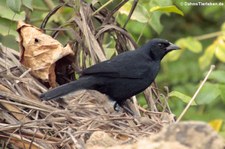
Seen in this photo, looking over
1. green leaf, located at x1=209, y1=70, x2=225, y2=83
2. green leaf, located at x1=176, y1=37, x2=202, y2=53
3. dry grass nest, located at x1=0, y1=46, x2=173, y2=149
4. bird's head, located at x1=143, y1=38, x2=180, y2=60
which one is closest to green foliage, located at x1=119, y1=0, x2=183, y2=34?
bird's head, located at x1=143, y1=38, x2=180, y2=60

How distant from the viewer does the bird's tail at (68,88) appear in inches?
154

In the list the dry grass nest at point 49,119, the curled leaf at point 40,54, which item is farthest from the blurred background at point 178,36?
the dry grass nest at point 49,119

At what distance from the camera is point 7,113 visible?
12.5ft

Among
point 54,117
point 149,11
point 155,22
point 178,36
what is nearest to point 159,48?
point 155,22

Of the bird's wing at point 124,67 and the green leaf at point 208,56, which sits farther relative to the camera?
the green leaf at point 208,56

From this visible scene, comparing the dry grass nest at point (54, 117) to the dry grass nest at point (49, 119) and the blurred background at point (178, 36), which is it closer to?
the dry grass nest at point (49, 119)

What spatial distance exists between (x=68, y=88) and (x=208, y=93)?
76cm

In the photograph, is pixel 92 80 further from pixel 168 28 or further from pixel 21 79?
pixel 168 28

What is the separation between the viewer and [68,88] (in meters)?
4.20

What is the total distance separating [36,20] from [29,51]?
116 cm

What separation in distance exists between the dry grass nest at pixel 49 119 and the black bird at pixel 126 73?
13.0 inches

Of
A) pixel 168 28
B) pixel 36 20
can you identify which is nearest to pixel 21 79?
pixel 36 20

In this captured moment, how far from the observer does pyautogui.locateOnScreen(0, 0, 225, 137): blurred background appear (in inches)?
175

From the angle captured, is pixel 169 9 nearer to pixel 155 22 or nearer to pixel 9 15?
pixel 155 22
